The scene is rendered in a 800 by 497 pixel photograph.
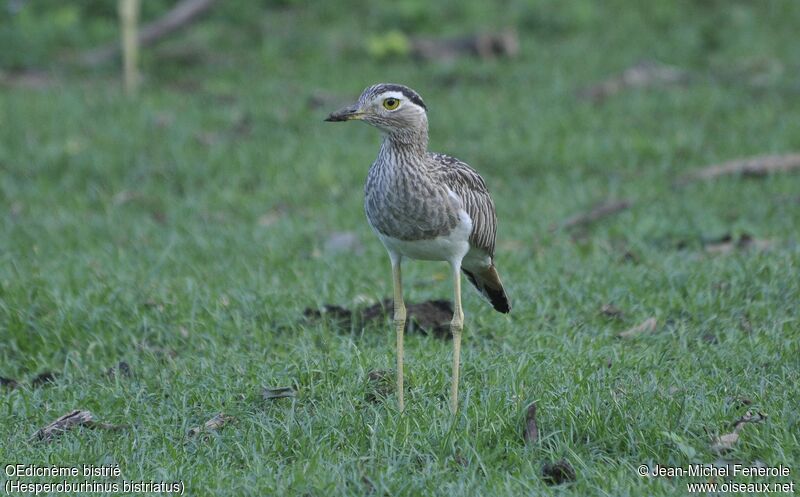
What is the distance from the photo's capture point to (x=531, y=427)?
4.55m

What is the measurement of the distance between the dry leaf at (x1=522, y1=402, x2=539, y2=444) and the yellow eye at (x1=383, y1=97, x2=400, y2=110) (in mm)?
1415

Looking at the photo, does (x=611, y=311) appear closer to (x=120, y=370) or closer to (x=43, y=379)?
(x=120, y=370)

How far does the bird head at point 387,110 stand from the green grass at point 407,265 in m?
1.20

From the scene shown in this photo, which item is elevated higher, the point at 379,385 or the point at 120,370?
the point at 379,385

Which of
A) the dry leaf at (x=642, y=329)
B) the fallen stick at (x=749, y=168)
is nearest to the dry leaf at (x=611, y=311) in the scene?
the dry leaf at (x=642, y=329)

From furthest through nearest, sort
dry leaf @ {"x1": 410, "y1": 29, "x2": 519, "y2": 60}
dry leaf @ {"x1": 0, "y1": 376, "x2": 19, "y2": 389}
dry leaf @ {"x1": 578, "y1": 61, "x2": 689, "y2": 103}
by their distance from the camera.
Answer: dry leaf @ {"x1": 410, "y1": 29, "x2": 519, "y2": 60} < dry leaf @ {"x1": 578, "y1": 61, "x2": 689, "y2": 103} < dry leaf @ {"x1": 0, "y1": 376, "x2": 19, "y2": 389}

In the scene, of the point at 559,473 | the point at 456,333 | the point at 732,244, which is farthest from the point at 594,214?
the point at 559,473

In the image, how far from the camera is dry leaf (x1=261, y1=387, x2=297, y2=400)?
5.08m

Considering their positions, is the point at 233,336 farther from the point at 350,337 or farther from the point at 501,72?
the point at 501,72

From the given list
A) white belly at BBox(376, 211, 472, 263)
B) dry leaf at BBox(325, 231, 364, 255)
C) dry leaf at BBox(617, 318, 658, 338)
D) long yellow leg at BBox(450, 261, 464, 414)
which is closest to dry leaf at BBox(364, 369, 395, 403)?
long yellow leg at BBox(450, 261, 464, 414)

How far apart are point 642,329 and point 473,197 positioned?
144 centimetres

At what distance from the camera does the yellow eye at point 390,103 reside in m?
4.78

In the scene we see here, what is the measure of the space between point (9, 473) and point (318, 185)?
522cm

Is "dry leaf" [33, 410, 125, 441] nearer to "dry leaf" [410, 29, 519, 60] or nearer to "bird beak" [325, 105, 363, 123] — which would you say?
"bird beak" [325, 105, 363, 123]
